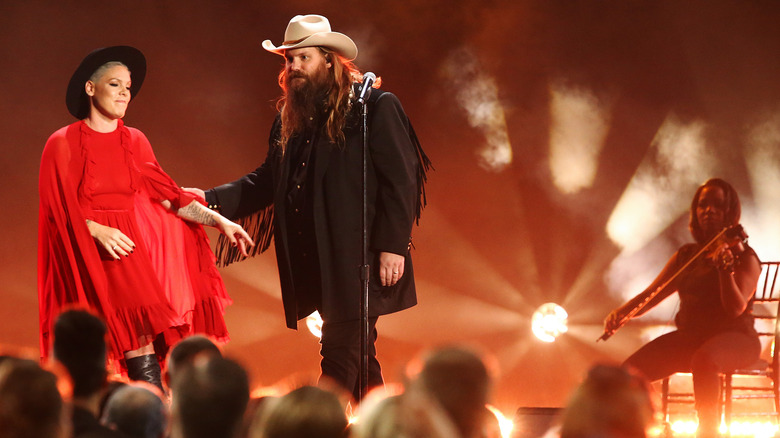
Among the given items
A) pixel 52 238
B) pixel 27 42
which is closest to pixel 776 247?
pixel 52 238

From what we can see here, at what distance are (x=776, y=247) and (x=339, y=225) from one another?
3.94 meters

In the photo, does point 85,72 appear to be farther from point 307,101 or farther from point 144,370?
point 144,370

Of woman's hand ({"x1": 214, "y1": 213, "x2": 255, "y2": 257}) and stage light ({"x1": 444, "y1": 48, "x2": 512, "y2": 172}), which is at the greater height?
stage light ({"x1": 444, "y1": 48, "x2": 512, "y2": 172})

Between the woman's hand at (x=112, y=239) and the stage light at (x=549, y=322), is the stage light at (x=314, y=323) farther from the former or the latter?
the woman's hand at (x=112, y=239)

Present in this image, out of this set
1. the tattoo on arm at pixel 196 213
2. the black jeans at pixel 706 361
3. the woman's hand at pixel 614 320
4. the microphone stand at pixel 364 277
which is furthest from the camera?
the woman's hand at pixel 614 320

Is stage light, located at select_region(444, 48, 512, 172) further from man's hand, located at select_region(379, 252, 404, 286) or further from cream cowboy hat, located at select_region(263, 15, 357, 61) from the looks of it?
man's hand, located at select_region(379, 252, 404, 286)

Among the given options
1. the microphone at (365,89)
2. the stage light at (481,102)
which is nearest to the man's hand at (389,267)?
the microphone at (365,89)

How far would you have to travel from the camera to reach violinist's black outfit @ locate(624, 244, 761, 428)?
397 centimetres

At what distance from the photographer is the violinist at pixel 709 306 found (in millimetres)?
3988

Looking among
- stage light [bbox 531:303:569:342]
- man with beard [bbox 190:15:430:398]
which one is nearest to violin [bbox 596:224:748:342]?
stage light [bbox 531:303:569:342]

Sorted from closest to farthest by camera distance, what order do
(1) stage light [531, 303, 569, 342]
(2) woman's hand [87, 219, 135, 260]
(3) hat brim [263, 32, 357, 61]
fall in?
(2) woman's hand [87, 219, 135, 260] → (3) hat brim [263, 32, 357, 61] → (1) stage light [531, 303, 569, 342]

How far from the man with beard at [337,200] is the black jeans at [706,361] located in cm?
172

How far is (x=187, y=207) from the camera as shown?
3375 millimetres

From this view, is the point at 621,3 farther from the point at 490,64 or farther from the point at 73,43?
the point at 73,43
